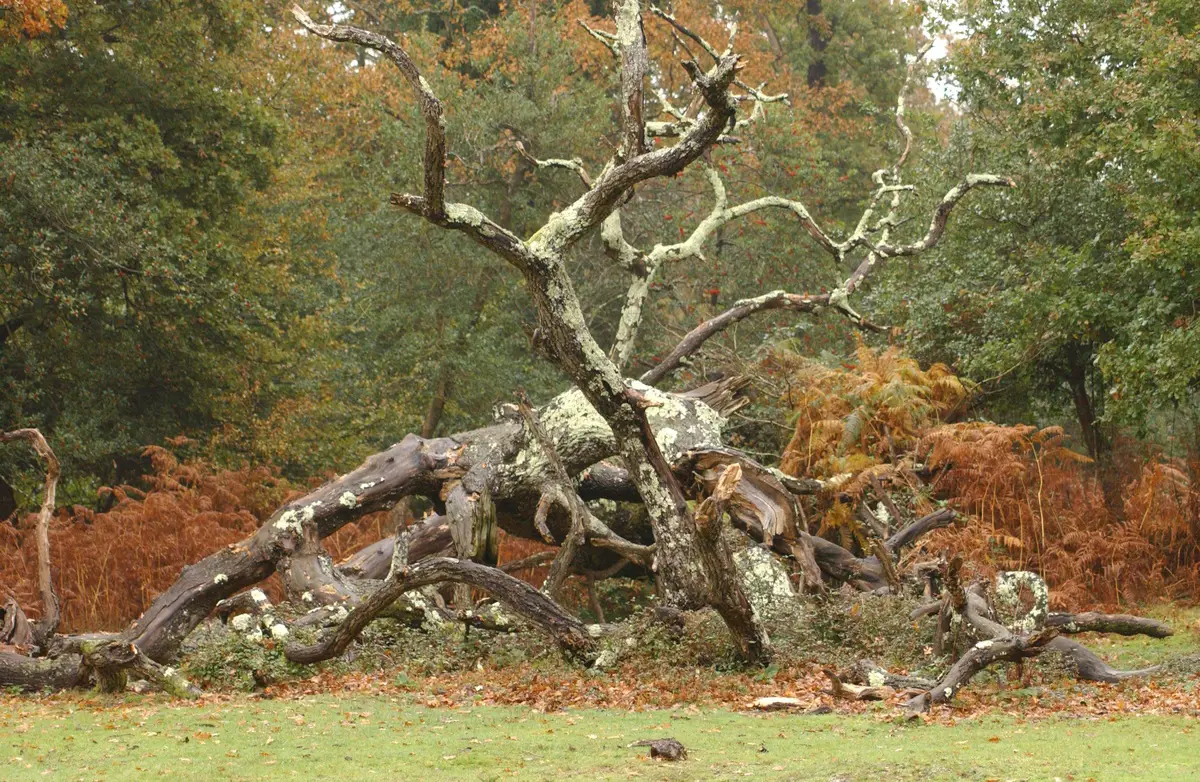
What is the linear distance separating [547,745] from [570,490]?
17.1 feet

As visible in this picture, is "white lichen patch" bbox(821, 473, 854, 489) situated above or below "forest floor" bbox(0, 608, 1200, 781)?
above

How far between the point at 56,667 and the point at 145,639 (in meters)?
0.92

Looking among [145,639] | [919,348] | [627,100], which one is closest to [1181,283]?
[919,348]

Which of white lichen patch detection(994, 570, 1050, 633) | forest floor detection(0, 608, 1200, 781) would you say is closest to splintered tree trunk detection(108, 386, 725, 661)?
forest floor detection(0, 608, 1200, 781)

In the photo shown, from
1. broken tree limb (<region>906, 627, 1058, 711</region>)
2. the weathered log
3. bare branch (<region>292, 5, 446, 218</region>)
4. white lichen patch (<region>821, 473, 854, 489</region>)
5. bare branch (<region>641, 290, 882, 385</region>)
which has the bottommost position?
broken tree limb (<region>906, 627, 1058, 711</region>)

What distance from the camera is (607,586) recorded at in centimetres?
1608

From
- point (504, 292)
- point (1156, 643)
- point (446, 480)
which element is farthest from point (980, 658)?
point (504, 292)

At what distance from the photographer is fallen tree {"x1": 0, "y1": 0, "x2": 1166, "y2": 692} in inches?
390

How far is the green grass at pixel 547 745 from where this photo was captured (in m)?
6.59

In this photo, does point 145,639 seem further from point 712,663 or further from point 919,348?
point 919,348

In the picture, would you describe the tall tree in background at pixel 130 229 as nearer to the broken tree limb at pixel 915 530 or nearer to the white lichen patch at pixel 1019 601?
the broken tree limb at pixel 915 530

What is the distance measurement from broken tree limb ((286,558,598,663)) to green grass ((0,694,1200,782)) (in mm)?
995

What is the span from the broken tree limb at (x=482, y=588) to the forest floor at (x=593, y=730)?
306 mm

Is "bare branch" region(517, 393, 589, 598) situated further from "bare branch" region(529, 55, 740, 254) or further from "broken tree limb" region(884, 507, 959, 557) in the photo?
"broken tree limb" region(884, 507, 959, 557)
